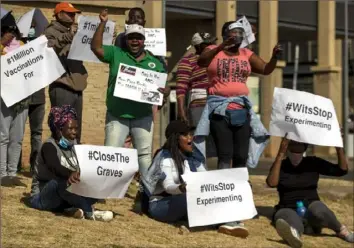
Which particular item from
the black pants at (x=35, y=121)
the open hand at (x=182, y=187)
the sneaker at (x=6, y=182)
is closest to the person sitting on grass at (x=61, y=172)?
the open hand at (x=182, y=187)

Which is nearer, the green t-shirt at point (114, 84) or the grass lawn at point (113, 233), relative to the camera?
the grass lawn at point (113, 233)

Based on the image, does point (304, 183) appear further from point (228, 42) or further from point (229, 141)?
point (228, 42)

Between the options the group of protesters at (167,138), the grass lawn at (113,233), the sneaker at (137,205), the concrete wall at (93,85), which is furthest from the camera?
the concrete wall at (93,85)

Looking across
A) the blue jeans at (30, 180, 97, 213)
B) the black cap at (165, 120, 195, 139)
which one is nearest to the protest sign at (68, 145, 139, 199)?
the blue jeans at (30, 180, 97, 213)

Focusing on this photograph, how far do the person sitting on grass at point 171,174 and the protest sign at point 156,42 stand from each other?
182 centimetres

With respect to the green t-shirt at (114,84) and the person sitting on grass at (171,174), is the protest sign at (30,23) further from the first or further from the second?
the person sitting on grass at (171,174)

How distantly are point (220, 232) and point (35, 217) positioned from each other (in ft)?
5.88

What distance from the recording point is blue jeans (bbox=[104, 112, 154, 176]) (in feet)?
29.6

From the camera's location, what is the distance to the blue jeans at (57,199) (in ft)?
26.6

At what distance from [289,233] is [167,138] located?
1.50m

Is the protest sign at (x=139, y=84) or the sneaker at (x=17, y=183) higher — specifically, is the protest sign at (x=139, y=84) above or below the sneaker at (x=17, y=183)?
above

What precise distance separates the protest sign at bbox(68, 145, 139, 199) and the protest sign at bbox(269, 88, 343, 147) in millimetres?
1523

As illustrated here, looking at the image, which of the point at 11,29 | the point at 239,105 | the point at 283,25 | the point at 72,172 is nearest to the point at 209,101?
the point at 239,105

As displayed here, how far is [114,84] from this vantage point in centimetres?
909
